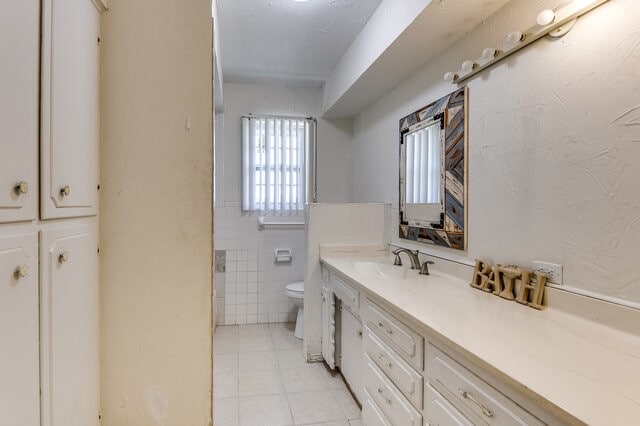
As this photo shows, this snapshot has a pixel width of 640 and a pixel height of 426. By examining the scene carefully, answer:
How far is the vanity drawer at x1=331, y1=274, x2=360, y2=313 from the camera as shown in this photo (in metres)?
1.99

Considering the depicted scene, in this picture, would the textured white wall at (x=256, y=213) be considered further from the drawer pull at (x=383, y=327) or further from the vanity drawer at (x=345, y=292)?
the drawer pull at (x=383, y=327)

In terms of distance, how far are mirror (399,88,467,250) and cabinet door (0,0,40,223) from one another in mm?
1737

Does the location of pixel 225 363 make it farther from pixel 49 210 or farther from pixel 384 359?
pixel 49 210

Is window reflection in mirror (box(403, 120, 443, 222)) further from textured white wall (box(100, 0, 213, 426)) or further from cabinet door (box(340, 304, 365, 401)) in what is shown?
textured white wall (box(100, 0, 213, 426))

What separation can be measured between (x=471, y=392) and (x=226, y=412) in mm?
1601

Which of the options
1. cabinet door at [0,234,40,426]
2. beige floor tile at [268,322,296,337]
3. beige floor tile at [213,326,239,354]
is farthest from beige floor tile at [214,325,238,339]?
cabinet door at [0,234,40,426]

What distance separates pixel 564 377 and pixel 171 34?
1.59m

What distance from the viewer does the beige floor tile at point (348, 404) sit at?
2047mm

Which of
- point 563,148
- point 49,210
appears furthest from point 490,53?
point 49,210

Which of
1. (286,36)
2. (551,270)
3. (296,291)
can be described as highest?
(286,36)

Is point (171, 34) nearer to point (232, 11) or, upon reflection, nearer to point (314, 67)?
point (232, 11)

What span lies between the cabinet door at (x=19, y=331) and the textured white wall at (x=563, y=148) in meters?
1.63

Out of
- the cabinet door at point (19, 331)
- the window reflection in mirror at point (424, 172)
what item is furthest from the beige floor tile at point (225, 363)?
the cabinet door at point (19, 331)

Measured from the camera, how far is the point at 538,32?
1358mm
